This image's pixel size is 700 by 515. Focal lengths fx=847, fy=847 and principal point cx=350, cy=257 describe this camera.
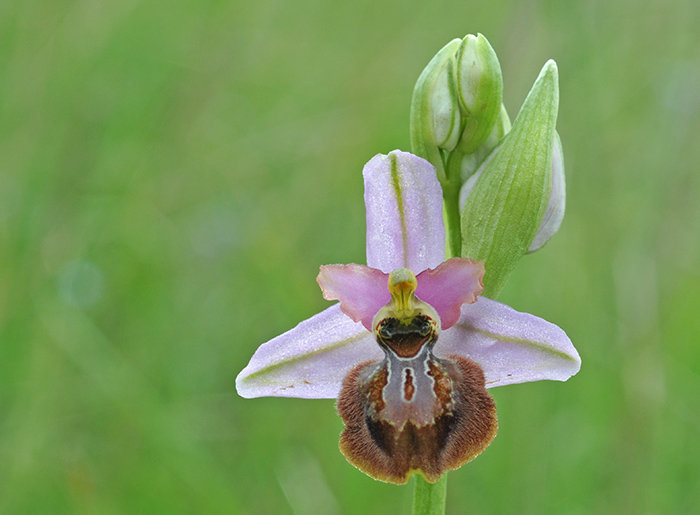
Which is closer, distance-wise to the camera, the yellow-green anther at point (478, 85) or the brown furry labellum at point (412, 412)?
the brown furry labellum at point (412, 412)

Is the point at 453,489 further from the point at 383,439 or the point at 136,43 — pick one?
the point at 136,43

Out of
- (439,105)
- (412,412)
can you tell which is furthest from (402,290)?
(439,105)

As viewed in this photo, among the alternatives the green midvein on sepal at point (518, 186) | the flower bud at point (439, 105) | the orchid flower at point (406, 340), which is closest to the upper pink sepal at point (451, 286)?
the orchid flower at point (406, 340)

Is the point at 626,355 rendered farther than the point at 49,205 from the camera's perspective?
No

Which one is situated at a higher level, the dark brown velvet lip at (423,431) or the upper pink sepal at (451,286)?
the upper pink sepal at (451,286)

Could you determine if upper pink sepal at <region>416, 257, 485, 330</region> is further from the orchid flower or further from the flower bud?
the flower bud

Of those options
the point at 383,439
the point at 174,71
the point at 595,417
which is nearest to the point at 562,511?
the point at 595,417

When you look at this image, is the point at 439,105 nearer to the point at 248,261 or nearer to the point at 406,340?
the point at 406,340

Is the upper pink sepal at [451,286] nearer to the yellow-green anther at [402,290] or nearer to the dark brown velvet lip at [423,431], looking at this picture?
the yellow-green anther at [402,290]
